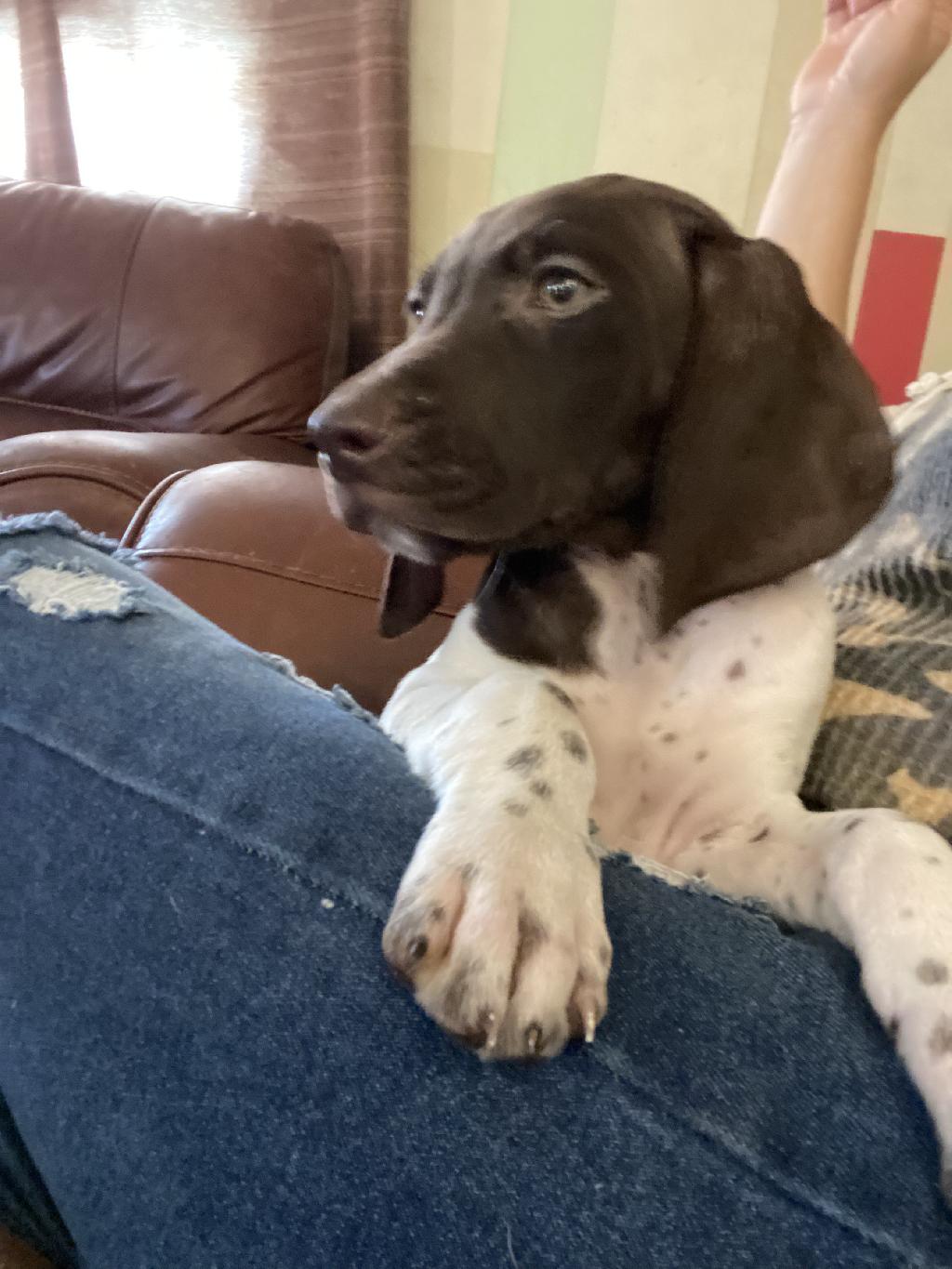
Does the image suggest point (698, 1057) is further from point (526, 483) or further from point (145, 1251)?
point (526, 483)

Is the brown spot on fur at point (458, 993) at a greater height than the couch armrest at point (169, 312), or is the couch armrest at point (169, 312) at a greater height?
Answer: the brown spot on fur at point (458, 993)

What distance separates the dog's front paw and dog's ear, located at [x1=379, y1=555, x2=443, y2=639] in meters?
0.66

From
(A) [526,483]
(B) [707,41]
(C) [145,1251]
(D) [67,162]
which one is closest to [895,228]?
(B) [707,41]

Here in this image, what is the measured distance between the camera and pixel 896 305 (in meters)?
2.76

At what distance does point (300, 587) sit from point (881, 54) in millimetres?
1690

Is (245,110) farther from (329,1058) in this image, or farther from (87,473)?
(329,1058)

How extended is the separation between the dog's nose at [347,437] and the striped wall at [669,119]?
2355 mm

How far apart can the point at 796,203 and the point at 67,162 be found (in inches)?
131

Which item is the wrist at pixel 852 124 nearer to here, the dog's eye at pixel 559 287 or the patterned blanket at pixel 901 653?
the patterned blanket at pixel 901 653

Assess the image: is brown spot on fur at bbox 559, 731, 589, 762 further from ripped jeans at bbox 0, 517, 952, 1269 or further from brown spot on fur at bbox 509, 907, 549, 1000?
brown spot on fur at bbox 509, 907, 549, 1000

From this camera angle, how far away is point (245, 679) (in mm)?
854

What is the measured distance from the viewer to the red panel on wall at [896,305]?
2.71m

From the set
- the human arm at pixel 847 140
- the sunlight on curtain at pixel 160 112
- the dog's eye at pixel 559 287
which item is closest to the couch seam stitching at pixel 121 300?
the sunlight on curtain at pixel 160 112

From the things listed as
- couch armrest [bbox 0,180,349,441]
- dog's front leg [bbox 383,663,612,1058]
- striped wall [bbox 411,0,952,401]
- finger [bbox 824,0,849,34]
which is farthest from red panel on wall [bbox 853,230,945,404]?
dog's front leg [bbox 383,663,612,1058]
